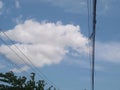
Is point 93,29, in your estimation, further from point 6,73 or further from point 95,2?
point 6,73

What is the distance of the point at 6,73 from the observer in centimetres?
4053

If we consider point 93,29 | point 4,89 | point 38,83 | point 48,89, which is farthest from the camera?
point 48,89

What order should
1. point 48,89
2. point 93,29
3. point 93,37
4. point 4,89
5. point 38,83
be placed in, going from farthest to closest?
point 48,89 → point 38,83 → point 4,89 → point 93,37 → point 93,29

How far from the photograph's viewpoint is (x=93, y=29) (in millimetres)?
12836

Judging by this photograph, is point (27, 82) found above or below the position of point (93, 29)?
above

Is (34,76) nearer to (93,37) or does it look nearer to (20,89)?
(20,89)

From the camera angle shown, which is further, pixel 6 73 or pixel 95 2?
pixel 6 73

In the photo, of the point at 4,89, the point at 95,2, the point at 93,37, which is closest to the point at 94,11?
the point at 95,2

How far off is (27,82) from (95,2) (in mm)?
32233

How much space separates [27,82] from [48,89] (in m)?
5.39

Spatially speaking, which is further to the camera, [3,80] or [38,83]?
[38,83]

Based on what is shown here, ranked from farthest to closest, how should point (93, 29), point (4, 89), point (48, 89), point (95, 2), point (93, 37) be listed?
1. point (48, 89)
2. point (4, 89)
3. point (93, 37)
4. point (93, 29)
5. point (95, 2)

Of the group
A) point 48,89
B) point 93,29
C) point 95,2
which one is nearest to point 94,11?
point 95,2

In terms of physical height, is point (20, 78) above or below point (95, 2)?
above
